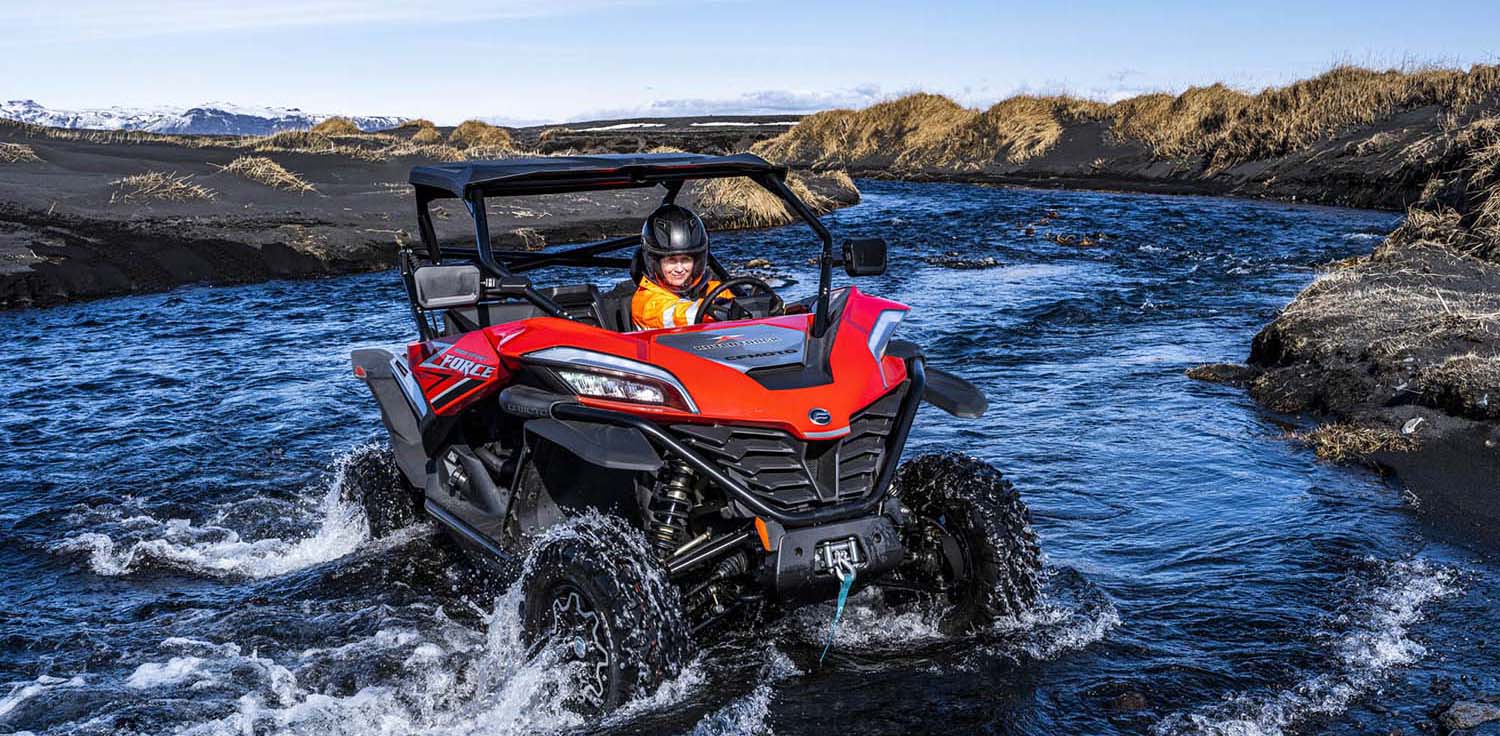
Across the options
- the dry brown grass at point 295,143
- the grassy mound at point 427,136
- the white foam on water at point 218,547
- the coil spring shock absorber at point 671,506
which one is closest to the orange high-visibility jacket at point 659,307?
the coil spring shock absorber at point 671,506

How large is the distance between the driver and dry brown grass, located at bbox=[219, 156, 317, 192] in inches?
660

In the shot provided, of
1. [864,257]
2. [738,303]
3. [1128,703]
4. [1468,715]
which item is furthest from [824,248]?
[1468,715]

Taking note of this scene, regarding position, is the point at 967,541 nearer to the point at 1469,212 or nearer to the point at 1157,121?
the point at 1469,212

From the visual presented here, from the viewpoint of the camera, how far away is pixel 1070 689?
484 cm

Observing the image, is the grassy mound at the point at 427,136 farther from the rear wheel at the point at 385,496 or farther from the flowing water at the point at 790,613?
the rear wheel at the point at 385,496

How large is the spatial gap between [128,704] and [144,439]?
471 centimetres

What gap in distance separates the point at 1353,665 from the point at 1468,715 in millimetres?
528

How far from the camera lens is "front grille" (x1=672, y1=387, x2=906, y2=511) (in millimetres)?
4391

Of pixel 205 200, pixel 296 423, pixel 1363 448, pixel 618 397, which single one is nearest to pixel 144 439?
pixel 296 423

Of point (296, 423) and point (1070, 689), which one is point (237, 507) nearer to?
point (296, 423)

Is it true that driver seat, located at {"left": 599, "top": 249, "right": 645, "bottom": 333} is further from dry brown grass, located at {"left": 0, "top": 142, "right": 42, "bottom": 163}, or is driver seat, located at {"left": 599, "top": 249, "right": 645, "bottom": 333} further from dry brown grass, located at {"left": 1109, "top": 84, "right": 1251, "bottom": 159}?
dry brown grass, located at {"left": 1109, "top": 84, "right": 1251, "bottom": 159}

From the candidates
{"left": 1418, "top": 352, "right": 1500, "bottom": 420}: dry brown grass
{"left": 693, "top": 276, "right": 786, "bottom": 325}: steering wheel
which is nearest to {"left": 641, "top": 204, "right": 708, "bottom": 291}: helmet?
{"left": 693, "top": 276, "right": 786, "bottom": 325}: steering wheel

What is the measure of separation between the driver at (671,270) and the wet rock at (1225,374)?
603 cm

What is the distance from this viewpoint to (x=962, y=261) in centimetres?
1828
